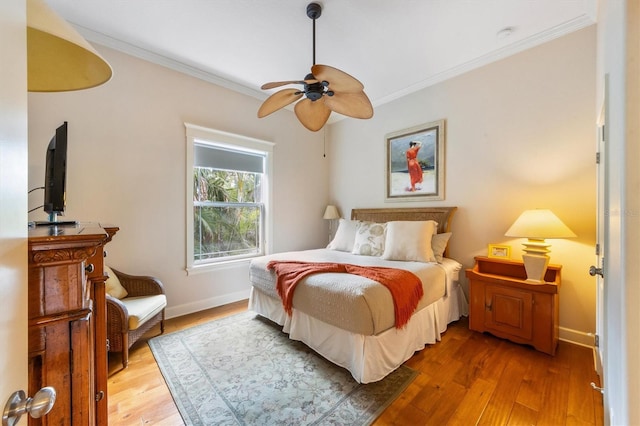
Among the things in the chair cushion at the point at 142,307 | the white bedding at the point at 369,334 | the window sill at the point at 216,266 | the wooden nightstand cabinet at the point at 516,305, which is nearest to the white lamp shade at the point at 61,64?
the chair cushion at the point at 142,307

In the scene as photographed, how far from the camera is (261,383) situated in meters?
1.80

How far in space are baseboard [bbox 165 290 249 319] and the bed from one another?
68cm

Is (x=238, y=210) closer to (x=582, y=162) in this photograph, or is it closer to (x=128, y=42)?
(x=128, y=42)

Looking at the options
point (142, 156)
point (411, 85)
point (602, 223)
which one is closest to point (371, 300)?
point (602, 223)

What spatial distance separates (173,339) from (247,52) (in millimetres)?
3007

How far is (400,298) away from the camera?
1.90 metres

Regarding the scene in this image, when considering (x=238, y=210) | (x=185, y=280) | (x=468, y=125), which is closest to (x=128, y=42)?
(x=238, y=210)

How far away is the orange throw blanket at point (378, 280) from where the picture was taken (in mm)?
1903

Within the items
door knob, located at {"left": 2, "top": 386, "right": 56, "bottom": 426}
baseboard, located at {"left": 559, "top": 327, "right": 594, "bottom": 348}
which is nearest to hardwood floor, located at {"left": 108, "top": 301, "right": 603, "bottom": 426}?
baseboard, located at {"left": 559, "top": 327, "right": 594, "bottom": 348}

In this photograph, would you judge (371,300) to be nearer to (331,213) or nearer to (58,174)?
(58,174)

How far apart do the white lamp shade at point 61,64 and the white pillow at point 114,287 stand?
5.99 feet

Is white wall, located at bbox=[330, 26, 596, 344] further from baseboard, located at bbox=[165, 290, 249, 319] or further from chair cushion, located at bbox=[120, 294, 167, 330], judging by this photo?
chair cushion, located at bbox=[120, 294, 167, 330]

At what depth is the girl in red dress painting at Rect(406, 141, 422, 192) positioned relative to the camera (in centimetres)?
338

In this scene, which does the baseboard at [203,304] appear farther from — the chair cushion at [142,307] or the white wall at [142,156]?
the chair cushion at [142,307]
